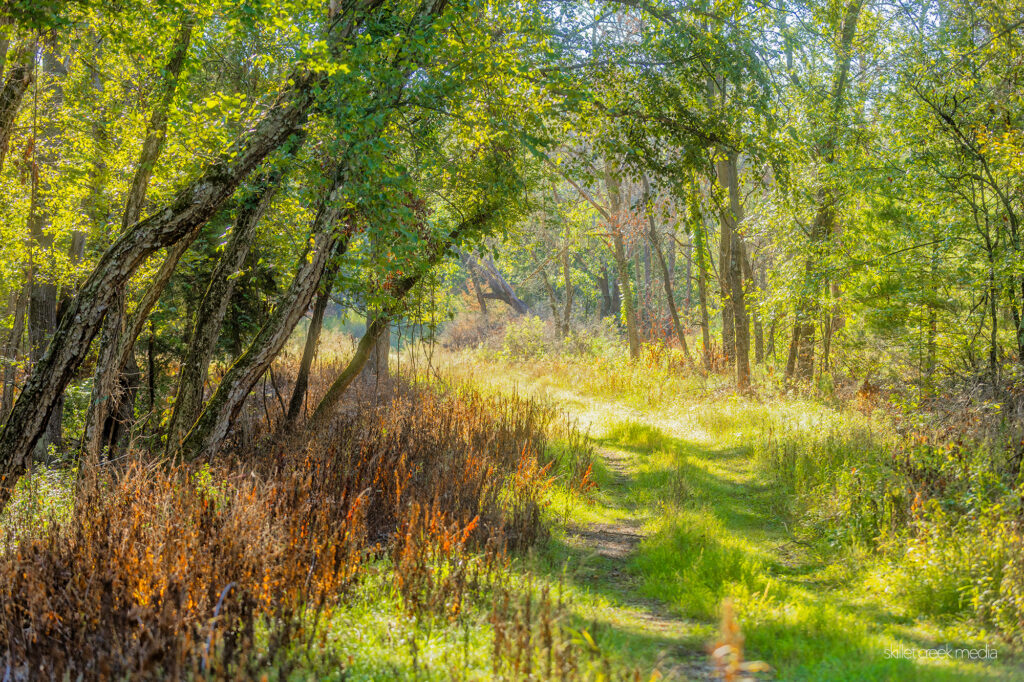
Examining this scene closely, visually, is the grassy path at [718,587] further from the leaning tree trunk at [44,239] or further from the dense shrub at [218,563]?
the leaning tree trunk at [44,239]

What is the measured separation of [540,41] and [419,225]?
2724 millimetres

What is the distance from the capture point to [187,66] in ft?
23.0

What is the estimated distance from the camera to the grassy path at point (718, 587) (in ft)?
12.6

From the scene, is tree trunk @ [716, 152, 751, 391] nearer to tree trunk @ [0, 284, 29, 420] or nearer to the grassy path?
the grassy path

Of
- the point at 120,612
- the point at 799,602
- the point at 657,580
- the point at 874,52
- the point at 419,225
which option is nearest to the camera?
the point at 120,612

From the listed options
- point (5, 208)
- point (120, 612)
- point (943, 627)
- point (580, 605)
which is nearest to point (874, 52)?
point (943, 627)

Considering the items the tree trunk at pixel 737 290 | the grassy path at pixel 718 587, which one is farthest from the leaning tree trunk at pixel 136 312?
the tree trunk at pixel 737 290

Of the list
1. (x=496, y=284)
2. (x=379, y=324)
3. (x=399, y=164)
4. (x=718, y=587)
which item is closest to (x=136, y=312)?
(x=379, y=324)

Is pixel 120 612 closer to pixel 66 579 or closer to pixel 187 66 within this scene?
pixel 66 579

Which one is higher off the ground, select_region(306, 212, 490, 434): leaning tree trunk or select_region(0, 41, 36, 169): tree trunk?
select_region(0, 41, 36, 169): tree trunk

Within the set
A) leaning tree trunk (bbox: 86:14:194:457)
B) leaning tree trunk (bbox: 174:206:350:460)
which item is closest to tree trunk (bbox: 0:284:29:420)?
leaning tree trunk (bbox: 86:14:194:457)

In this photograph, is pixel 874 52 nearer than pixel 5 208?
No

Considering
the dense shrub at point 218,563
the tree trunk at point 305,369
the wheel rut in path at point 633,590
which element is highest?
the tree trunk at point 305,369

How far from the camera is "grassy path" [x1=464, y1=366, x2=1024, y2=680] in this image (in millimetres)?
3838
